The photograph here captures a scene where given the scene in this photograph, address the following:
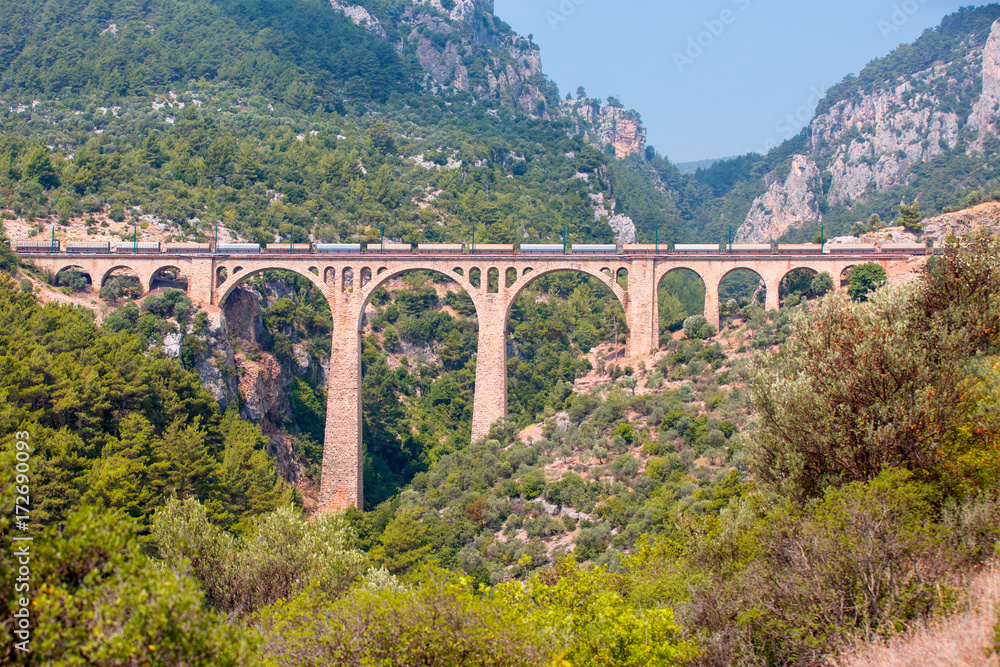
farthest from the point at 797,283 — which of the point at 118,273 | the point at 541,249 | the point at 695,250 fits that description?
the point at 118,273

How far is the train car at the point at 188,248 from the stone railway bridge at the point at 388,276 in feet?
2.47

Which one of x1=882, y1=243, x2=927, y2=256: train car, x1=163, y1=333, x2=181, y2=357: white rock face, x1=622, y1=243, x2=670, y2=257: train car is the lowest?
x1=163, y1=333, x2=181, y2=357: white rock face

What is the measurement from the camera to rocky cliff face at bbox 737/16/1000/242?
283 ft

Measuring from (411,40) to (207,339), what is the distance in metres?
68.2

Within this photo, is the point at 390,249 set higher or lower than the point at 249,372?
higher

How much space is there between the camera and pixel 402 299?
183 feet

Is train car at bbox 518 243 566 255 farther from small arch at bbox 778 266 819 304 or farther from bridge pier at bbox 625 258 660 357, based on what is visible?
small arch at bbox 778 266 819 304

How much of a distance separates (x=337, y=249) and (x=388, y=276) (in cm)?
433

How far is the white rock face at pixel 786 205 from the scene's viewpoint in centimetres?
9756

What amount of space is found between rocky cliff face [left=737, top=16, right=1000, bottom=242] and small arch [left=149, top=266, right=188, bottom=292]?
7272 cm

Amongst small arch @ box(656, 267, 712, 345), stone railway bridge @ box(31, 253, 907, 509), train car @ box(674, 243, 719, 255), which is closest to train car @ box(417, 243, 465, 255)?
stone railway bridge @ box(31, 253, 907, 509)

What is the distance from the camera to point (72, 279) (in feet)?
136

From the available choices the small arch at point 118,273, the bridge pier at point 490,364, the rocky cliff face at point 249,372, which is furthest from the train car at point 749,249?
the small arch at point 118,273

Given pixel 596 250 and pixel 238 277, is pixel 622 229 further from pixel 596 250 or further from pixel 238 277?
pixel 238 277
